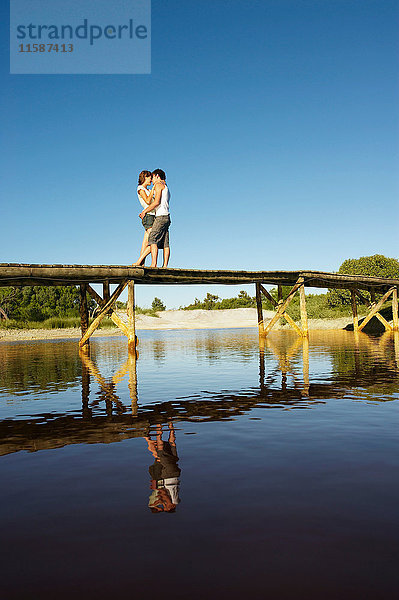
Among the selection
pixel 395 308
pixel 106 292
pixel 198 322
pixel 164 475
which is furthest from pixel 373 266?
pixel 164 475

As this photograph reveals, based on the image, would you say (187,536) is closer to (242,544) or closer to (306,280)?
(242,544)

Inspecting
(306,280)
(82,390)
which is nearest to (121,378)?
(82,390)

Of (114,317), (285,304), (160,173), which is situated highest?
(160,173)

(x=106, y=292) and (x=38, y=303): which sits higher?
(x=38, y=303)

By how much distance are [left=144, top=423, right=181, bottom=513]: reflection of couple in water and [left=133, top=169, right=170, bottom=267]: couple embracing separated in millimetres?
11092

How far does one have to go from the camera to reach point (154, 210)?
14.8m

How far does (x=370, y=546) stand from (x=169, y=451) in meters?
2.05

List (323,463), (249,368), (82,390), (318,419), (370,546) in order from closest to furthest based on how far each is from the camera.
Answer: (370,546) < (323,463) < (318,419) < (82,390) < (249,368)

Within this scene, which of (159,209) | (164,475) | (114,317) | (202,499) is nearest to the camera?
(202,499)

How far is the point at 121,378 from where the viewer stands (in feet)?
30.7

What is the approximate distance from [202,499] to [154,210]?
12780mm

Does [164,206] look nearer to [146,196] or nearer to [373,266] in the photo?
[146,196]

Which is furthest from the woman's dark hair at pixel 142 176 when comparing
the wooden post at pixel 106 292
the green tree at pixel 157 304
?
the green tree at pixel 157 304

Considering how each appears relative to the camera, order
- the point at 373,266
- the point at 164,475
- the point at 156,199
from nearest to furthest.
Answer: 1. the point at 164,475
2. the point at 156,199
3. the point at 373,266
